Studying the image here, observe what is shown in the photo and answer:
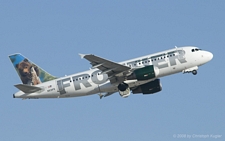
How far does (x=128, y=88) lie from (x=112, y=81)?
8.26 feet

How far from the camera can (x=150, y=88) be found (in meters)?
88.6

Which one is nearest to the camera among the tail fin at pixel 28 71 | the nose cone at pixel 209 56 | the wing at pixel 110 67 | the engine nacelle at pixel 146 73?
the wing at pixel 110 67

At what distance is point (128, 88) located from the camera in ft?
278

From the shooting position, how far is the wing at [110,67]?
7975 centimetres

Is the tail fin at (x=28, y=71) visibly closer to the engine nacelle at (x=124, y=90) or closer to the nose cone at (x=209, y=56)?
the engine nacelle at (x=124, y=90)

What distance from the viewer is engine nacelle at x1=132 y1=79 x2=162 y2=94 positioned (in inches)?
3479

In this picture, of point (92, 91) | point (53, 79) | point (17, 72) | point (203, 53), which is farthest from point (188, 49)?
point (17, 72)

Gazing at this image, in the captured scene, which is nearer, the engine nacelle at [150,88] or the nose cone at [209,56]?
the nose cone at [209,56]

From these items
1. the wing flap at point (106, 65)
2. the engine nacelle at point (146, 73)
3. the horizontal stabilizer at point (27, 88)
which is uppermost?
the wing flap at point (106, 65)

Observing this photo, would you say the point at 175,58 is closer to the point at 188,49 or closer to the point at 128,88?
the point at 188,49

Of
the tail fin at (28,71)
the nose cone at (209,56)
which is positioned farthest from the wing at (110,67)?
the nose cone at (209,56)

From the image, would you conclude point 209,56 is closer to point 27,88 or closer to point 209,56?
point 209,56

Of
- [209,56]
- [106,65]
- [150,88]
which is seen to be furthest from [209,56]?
[106,65]

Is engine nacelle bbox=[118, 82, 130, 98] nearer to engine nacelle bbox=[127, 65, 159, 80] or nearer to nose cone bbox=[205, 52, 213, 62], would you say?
engine nacelle bbox=[127, 65, 159, 80]
